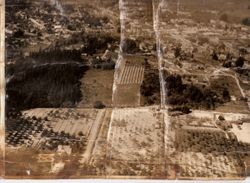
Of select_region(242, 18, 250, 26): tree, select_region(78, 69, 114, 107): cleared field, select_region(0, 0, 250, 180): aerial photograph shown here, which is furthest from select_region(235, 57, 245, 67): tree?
select_region(78, 69, 114, 107): cleared field

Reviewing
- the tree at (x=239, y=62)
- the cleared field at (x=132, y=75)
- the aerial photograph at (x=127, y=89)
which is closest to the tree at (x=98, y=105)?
the aerial photograph at (x=127, y=89)

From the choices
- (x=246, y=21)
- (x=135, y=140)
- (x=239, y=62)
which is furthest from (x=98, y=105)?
(x=246, y=21)

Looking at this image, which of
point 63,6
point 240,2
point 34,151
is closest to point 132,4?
point 63,6

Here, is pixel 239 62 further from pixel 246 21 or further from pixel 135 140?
pixel 135 140

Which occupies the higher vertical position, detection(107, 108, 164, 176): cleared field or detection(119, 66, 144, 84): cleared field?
detection(119, 66, 144, 84): cleared field

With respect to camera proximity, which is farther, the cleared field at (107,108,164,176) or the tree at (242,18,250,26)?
the tree at (242,18,250,26)

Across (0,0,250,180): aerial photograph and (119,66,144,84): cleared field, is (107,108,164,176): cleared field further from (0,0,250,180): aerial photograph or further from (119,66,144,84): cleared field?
(119,66,144,84): cleared field

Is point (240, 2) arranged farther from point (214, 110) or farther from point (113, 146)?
point (113, 146)

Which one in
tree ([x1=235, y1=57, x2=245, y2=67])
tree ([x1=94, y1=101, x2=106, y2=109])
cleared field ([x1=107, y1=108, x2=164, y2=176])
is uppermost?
tree ([x1=235, y1=57, x2=245, y2=67])
